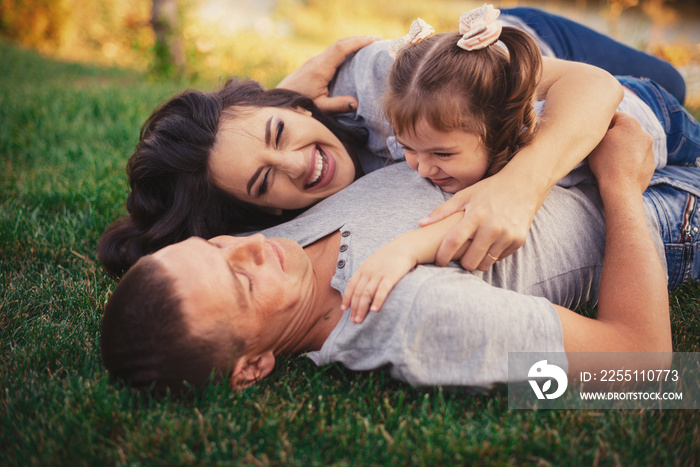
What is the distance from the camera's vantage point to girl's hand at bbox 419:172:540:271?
73.8 inches

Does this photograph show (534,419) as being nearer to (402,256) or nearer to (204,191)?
(402,256)

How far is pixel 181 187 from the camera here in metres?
2.73

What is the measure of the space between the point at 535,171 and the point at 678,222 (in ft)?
2.77

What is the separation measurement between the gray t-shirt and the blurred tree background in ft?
11.3

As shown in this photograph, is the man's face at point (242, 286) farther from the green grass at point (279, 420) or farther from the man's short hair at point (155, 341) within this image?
the green grass at point (279, 420)

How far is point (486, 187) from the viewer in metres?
2.00

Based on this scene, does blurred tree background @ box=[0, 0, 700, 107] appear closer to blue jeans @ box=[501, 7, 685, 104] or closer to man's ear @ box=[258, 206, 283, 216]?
blue jeans @ box=[501, 7, 685, 104]

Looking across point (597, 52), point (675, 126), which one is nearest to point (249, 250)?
point (675, 126)

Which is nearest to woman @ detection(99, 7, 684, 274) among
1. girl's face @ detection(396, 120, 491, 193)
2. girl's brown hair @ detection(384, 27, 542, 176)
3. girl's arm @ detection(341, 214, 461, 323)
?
girl's brown hair @ detection(384, 27, 542, 176)

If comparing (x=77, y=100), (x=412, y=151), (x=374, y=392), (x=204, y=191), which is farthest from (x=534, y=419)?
(x=77, y=100)

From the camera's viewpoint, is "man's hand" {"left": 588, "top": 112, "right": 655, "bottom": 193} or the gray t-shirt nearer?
the gray t-shirt

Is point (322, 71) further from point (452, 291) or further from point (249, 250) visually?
point (452, 291)

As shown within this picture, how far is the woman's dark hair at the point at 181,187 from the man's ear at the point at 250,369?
1.07 metres

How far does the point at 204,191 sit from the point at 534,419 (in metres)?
1.94
